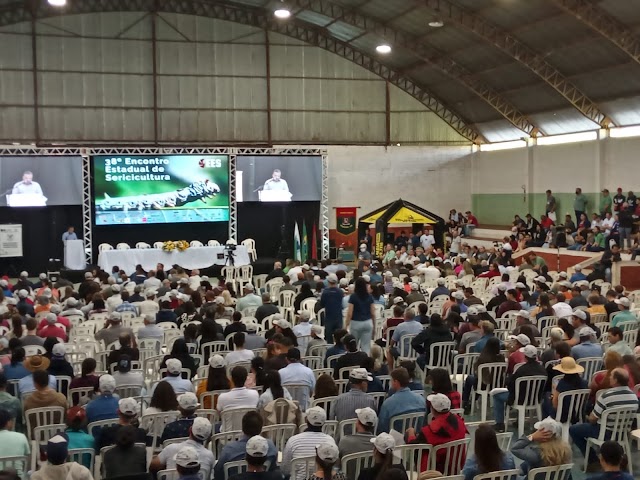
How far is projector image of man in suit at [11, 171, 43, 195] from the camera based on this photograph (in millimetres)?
23406

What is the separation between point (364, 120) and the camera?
29.9m

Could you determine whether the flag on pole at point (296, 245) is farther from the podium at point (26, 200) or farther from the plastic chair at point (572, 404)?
the plastic chair at point (572, 404)

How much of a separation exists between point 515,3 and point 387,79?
974cm

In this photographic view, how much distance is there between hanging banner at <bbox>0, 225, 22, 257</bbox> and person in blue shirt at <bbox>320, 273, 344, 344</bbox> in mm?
14590

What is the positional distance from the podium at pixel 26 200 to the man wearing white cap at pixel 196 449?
65.0 ft

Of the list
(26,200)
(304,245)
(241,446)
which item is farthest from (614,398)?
(26,200)

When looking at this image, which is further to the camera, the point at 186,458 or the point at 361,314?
the point at 361,314

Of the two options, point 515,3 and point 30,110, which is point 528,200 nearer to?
point 515,3

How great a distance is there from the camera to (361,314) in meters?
10.8

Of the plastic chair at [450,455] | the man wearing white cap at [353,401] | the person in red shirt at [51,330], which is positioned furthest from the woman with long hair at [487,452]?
the person in red shirt at [51,330]

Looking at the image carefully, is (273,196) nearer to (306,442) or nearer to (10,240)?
(10,240)

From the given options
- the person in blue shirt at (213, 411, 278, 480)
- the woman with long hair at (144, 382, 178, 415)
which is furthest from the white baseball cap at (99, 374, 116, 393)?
the person in blue shirt at (213, 411, 278, 480)

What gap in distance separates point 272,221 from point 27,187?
8.41 metres

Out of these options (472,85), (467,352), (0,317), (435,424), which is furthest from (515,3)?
(435,424)
